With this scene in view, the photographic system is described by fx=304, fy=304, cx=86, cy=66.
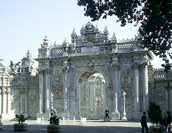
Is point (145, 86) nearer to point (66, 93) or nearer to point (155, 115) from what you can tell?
point (66, 93)

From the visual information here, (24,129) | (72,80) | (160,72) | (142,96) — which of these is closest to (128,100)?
(142,96)

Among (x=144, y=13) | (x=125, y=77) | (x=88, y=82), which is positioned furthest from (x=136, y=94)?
(x=144, y=13)

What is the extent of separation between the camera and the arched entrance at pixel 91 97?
3911 centimetres

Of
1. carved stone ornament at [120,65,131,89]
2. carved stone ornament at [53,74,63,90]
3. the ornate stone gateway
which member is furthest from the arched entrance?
carved stone ornament at [120,65,131,89]

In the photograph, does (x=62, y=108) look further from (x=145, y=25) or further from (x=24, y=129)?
(x=145, y=25)

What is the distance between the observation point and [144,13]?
1814cm

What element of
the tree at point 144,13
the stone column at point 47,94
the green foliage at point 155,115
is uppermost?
the tree at point 144,13

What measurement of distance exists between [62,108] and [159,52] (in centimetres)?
2219

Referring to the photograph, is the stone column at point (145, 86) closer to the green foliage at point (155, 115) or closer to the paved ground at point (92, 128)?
the paved ground at point (92, 128)

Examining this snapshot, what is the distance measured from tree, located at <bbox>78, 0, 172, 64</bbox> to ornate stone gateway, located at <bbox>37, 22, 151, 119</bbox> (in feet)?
57.4

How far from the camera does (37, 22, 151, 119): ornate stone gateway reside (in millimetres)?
35656

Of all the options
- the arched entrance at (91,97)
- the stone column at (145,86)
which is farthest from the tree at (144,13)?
the arched entrance at (91,97)

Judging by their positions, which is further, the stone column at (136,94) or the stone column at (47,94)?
the stone column at (47,94)

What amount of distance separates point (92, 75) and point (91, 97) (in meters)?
3.83
